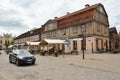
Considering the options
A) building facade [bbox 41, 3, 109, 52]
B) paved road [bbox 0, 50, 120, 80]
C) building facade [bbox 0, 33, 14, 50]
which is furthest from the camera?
building facade [bbox 0, 33, 14, 50]

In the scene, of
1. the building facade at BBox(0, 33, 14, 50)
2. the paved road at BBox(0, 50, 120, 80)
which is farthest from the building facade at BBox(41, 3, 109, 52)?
the building facade at BBox(0, 33, 14, 50)

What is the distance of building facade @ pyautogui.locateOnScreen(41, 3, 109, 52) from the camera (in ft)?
112

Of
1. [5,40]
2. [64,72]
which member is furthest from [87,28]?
[5,40]

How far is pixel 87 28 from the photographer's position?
3500cm

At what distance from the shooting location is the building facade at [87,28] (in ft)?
112

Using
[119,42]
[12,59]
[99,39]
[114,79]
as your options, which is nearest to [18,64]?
[12,59]

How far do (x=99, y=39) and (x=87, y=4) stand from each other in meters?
9.82

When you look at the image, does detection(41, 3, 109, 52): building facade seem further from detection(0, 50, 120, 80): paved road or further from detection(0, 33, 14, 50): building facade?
detection(0, 33, 14, 50): building facade

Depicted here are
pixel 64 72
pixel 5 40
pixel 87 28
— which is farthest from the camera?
pixel 5 40

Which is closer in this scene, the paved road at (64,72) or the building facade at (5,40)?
the paved road at (64,72)

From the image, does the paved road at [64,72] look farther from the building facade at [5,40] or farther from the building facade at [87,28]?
the building facade at [5,40]

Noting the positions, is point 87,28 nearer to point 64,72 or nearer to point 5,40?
point 64,72

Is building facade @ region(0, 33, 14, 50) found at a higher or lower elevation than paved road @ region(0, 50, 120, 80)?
higher

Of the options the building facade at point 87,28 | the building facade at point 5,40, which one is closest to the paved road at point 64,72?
the building facade at point 87,28
